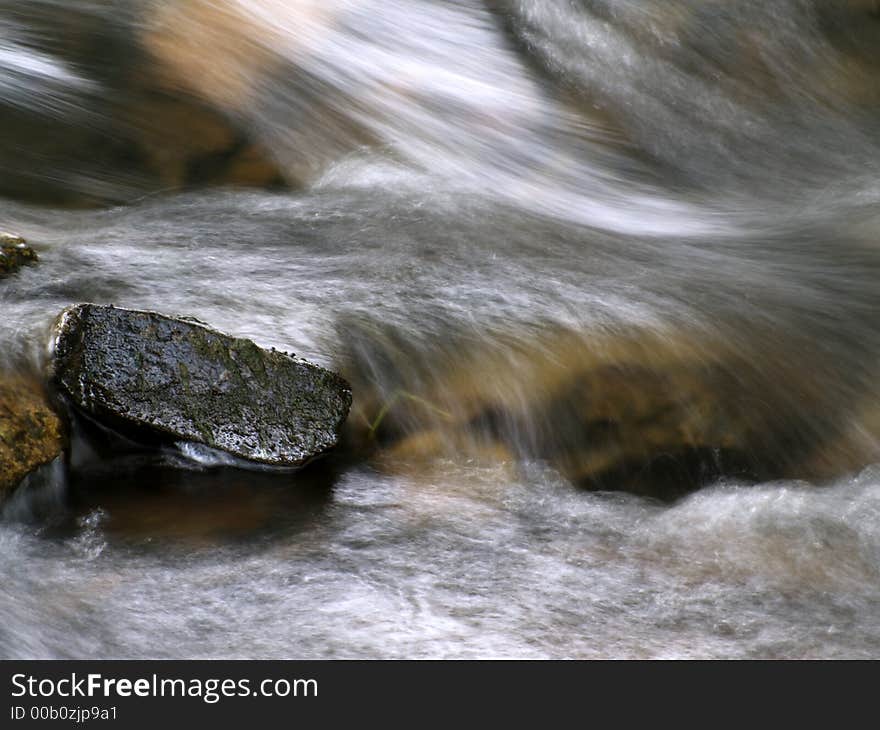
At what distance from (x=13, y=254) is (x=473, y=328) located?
1677mm

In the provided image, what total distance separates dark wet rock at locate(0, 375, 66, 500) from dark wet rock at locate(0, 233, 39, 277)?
2.79 feet

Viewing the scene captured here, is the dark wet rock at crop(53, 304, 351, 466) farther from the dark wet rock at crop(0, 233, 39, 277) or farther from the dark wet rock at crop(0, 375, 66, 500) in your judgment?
the dark wet rock at crop(0, 233, 39, 277)

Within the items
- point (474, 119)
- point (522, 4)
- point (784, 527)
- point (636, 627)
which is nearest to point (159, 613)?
point (636, 627)

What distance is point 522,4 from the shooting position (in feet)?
25.6

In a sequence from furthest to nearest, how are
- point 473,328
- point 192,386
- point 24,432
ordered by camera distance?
point 473,328 < point 192,386 < point 24,432

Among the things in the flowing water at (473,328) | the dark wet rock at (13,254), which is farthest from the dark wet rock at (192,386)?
the dark wet rock at (13,254)

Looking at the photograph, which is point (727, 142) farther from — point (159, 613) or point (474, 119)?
point (159, 613)

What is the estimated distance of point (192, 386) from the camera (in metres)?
3.87

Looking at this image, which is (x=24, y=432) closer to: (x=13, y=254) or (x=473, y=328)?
(x=13, y=254)

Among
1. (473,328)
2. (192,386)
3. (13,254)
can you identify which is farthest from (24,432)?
(473,328)

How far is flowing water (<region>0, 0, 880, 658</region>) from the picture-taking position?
11.1ft

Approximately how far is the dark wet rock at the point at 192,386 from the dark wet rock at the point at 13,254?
0.77m
